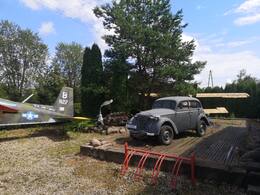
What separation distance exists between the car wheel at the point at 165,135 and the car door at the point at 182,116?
57 centimetres

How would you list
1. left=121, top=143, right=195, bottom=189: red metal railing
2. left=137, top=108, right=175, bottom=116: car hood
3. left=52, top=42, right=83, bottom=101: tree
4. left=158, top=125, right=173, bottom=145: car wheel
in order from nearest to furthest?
1. left=121, top=143, right=195, bottom=189: red metal railing
2. left=158, top=125, right=173, bottom=145: car wheel
3. left=137, top=108, right=175, bottom=116: car hood
4. left=52, top=42, right=83, bottom=101: tree

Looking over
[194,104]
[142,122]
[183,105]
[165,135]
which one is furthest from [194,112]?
[142,122]

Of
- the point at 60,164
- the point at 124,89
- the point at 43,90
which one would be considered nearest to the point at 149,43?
the point at 124,89

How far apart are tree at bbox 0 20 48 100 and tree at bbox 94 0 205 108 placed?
72.6 ft

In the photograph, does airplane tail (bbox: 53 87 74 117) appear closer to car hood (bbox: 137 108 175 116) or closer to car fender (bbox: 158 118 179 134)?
car hood (bbox: 137 108 175 116)

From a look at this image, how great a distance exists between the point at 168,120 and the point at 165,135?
0.56 m

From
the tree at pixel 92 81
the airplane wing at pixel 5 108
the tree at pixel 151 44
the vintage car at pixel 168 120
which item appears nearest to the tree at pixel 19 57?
the tree at pixel 92 81

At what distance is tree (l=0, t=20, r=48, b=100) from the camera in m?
36.6

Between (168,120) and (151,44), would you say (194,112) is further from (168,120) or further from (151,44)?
(151,44)

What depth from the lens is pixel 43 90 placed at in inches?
1064

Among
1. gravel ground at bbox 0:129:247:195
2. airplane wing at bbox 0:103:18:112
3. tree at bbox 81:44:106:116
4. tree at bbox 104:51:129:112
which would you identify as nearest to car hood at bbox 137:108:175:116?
gravel ground at bbox 0:129:247:195

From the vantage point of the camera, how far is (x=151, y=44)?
16.8 metres

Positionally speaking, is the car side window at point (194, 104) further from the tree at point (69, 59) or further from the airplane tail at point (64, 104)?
the tree at point (69, 59)

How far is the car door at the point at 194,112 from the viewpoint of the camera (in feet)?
36.8
